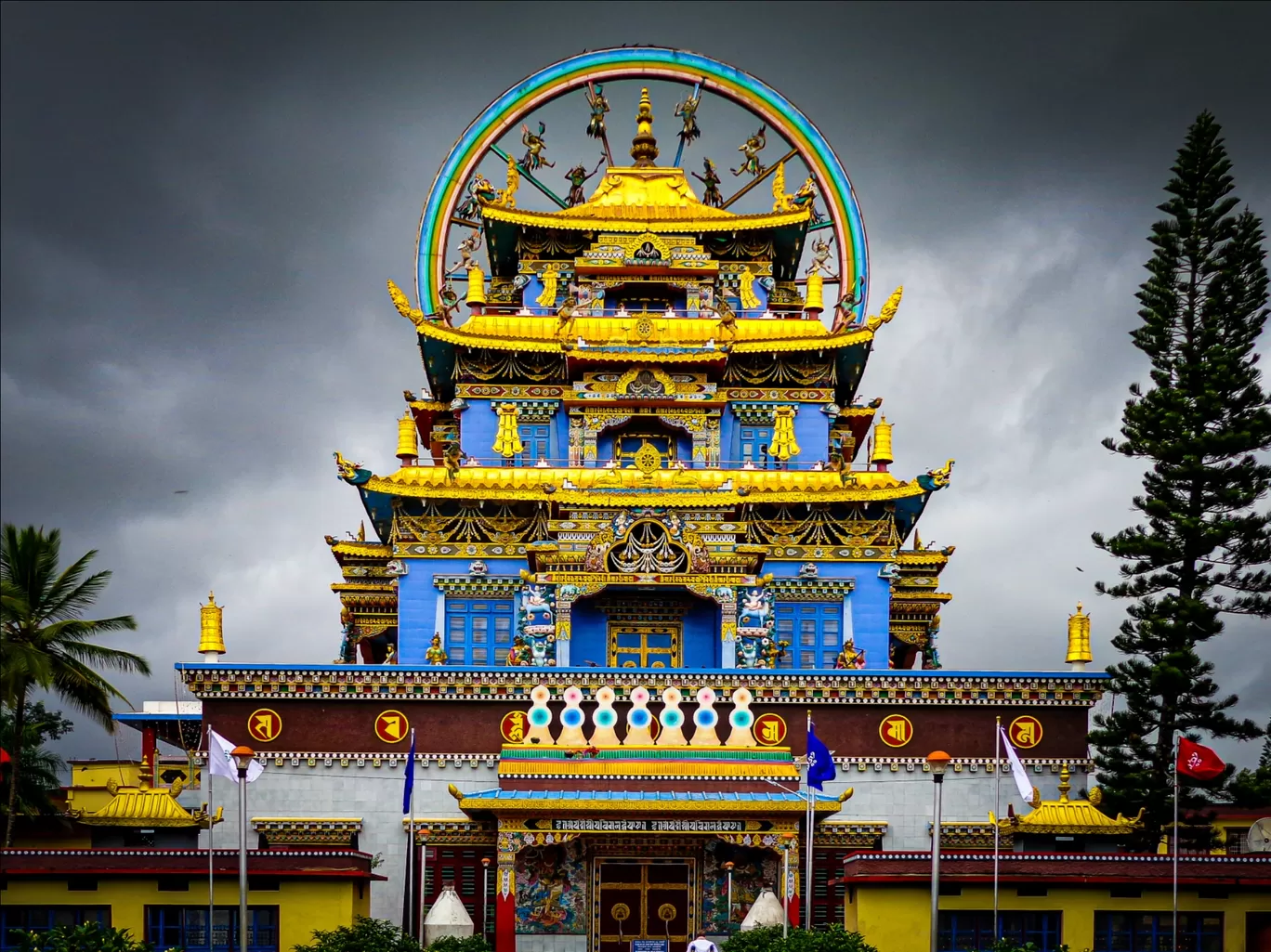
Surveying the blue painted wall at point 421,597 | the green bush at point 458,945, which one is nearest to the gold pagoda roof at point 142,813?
the green bush at point 458,945

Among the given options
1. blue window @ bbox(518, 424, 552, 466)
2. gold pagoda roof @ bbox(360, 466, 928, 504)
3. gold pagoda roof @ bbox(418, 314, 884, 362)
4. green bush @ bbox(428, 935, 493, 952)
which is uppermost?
gold pagoda roof @ bbox(418, 314, 884, 362)

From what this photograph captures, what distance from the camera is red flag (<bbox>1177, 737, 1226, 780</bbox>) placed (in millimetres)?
40000

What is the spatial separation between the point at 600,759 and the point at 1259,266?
84.2 ft

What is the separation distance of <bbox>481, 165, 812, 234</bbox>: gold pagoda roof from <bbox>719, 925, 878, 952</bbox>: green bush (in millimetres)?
26828

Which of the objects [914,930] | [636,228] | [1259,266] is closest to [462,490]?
[636,228]

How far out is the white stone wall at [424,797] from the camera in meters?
43.9

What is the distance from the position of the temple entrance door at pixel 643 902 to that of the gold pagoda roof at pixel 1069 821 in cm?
760

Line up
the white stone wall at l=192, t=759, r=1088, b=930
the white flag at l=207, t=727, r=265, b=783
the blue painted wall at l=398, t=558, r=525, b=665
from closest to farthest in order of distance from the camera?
the white flag at l=207, t=727, r=265, b=783
the white stone wall at l=192, t=759, r=1088, b=930
the blue painted wall at l=398, t=558, r=525, b=665

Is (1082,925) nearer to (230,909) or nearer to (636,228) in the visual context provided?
(230,909)

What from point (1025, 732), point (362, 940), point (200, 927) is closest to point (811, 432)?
point (1025, 732)

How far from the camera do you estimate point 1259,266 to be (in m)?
51.5

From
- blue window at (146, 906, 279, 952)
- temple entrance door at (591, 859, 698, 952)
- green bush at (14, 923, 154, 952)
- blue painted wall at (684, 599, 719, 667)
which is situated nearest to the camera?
green bush at (14, 923, 154, 952)

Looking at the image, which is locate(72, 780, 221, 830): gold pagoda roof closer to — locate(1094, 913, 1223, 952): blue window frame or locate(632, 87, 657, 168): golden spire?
locate(1094, 913, 1223, 952): blue window frame

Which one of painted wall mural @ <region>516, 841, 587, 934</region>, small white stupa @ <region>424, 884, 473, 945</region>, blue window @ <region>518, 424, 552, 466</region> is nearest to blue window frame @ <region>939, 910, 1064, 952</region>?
painted wall mural @ <region>516, 841, 587, 934</region>
